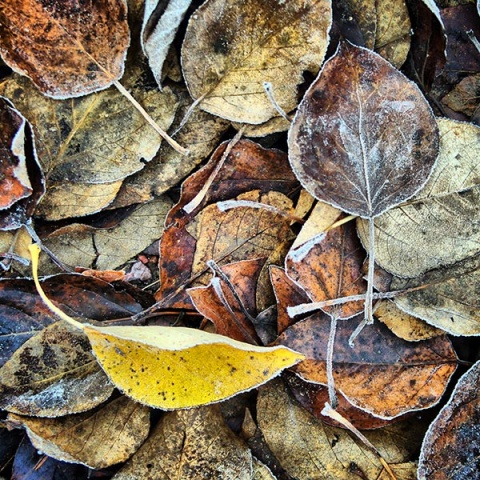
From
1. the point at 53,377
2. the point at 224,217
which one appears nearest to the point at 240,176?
the point at 224,217

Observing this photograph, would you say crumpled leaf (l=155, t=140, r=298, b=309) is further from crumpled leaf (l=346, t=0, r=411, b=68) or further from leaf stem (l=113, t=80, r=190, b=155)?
crumpled leaf (l=346, t=0, r=411, b=68)

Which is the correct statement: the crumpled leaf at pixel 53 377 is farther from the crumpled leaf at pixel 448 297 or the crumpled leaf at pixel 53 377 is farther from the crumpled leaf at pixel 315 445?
the crumpled leaf at pixel 448 297

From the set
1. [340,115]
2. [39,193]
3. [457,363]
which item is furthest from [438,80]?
[39,193]

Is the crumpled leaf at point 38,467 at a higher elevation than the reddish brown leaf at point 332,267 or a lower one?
lower

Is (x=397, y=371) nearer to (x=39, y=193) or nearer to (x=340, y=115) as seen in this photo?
(x=340, y=115)

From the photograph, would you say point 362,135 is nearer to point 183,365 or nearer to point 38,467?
point 183,365

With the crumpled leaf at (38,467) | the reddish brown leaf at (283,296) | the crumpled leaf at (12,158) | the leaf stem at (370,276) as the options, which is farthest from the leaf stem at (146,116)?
the crumpled leaf at (38,467)

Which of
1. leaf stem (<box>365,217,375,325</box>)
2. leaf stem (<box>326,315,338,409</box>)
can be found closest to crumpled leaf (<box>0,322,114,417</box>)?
leaf stem (<box>326,315,338,409</box>)

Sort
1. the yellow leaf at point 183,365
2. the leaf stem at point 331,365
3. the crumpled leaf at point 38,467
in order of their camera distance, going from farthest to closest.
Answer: the crumpled leaf at point 38,467 < the leaf stem at point 331,365 < the yellow leaf at point 183,365
